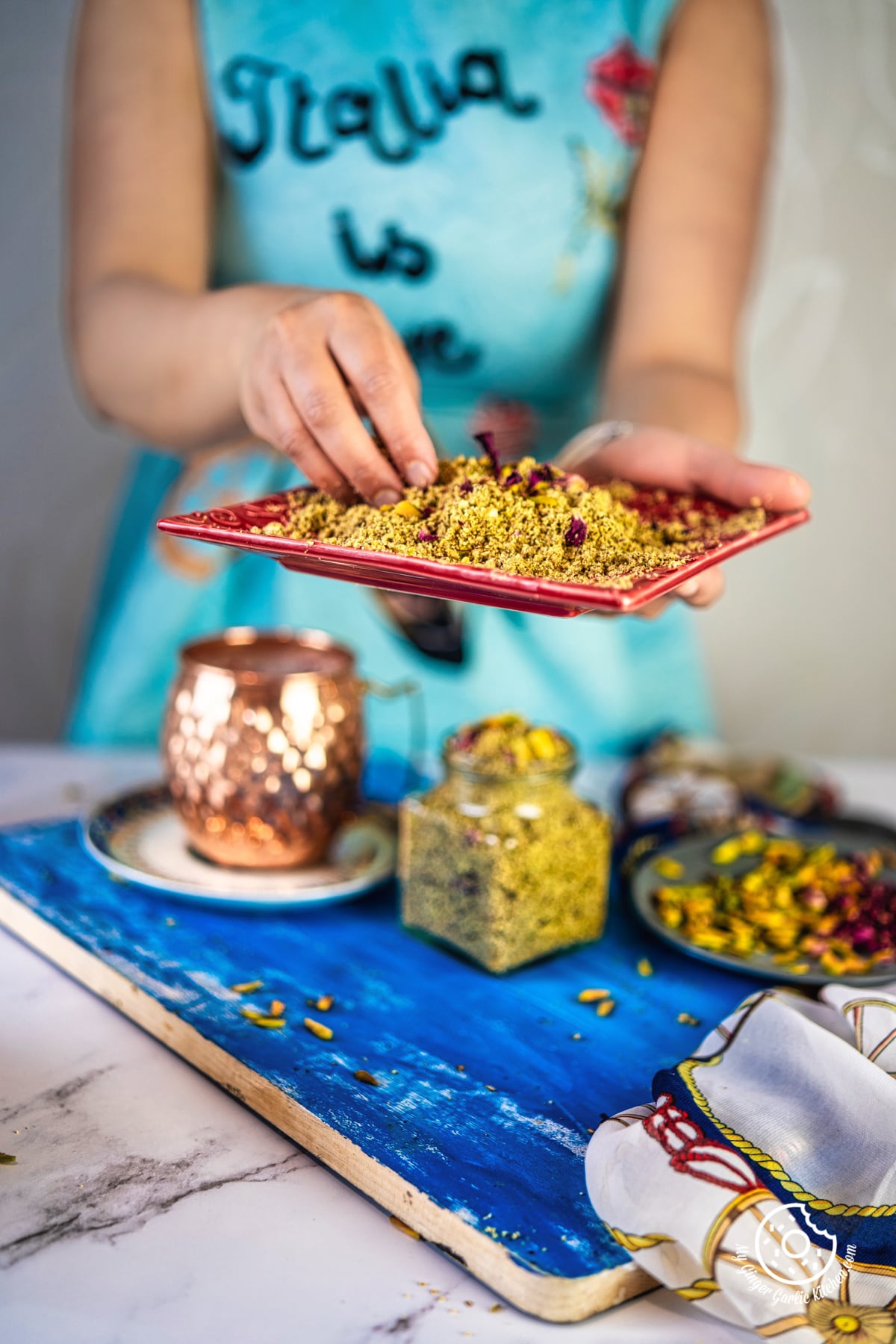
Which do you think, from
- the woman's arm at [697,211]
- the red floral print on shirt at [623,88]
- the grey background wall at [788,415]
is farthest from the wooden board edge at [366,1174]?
the grey background wall at [788,415]

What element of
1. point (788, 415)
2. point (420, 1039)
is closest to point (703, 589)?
point (420, 1039)

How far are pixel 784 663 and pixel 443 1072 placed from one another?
1.35 m

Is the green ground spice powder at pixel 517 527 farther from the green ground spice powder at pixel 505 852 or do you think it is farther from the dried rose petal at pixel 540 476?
the green ground spice powder at pixel 505 852

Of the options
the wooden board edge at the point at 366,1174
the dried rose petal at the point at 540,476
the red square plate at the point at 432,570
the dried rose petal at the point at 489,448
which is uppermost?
the dried rose petal at the point at 489,448

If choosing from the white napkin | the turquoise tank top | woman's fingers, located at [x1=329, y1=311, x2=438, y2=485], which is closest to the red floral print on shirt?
the turquoise tank top

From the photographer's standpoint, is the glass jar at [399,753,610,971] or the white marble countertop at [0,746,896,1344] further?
the glass jar at [399,753,610,971]

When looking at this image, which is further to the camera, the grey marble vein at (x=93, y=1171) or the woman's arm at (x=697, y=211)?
the woman's arm at (x=697, y=211)

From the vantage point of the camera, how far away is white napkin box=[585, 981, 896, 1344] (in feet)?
1.31

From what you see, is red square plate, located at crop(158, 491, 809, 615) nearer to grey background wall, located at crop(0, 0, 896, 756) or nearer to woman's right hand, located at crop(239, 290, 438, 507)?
woman's right hand, located at crop(239, 290, 438, 507)

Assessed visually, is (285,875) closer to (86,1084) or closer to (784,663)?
(86,1084)

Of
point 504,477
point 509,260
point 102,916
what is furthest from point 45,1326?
point 509,260

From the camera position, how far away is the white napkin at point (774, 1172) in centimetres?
40

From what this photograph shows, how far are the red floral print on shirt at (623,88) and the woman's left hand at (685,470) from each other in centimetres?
43

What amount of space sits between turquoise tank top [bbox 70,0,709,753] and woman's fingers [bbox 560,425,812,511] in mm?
330
